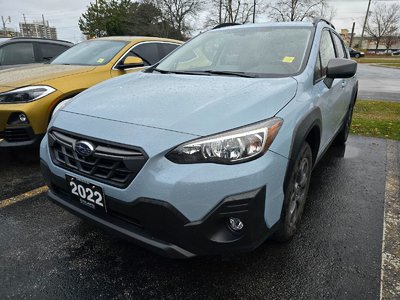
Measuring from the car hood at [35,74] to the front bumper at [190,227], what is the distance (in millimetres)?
2537

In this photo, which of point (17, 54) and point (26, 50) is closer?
point (17, 54)

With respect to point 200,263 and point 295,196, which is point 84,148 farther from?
point 295,196

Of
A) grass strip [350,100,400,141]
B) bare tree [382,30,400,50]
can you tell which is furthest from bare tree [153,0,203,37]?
bare tree [382,30,400,50]

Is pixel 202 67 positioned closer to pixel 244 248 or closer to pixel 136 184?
pixel 136 184

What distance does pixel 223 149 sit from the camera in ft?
5.62

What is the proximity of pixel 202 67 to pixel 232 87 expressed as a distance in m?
0.83

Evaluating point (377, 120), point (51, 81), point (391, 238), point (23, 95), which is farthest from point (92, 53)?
point (377, 120)

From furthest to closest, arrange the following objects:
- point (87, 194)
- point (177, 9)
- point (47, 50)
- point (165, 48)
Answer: point (177, 9) → point (47, 50) → point (165, 48) → point (87, 194)

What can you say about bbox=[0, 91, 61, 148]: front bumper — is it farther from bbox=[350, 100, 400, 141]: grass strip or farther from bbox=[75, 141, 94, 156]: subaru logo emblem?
bbox=[350, 100, 400, 141]: grass strip

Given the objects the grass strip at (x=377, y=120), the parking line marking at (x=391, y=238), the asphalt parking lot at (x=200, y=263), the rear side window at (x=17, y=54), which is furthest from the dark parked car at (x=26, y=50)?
the parking line marking at (x=391, y=238)

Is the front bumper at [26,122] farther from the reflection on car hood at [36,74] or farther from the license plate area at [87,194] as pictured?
the license plate area at [87,194]

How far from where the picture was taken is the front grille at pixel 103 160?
174cm

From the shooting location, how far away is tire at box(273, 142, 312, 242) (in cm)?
205

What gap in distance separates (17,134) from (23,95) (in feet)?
1.43
